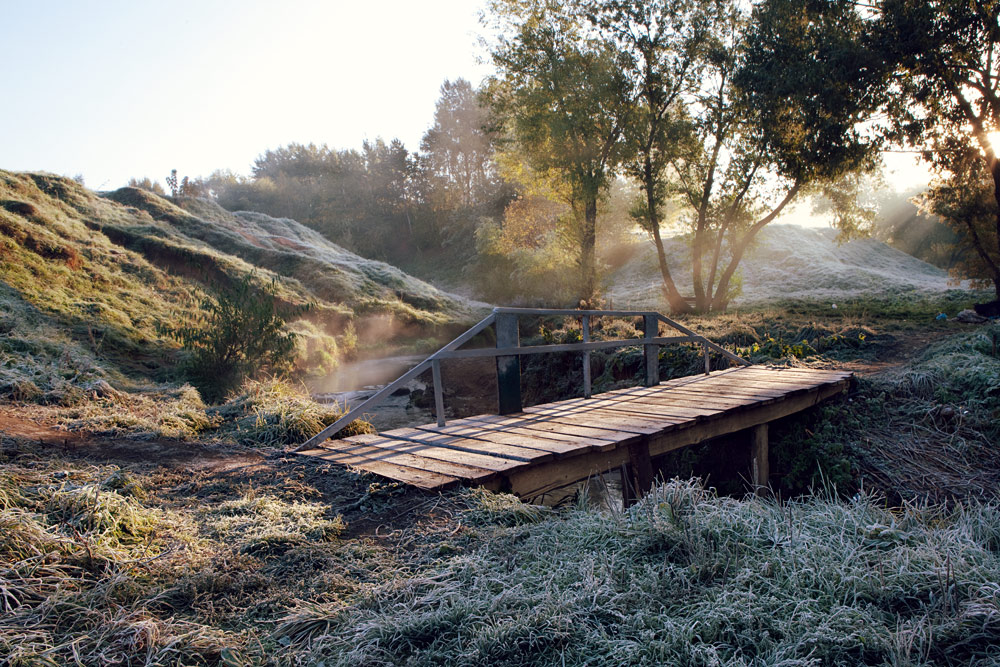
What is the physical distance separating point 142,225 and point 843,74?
20.0 meters

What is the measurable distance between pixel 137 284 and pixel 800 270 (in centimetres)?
2725

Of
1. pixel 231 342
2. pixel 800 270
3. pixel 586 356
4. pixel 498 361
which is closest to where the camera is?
pixel 498 361

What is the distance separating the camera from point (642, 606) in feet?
7.62

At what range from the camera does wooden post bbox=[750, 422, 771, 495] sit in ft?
21.4

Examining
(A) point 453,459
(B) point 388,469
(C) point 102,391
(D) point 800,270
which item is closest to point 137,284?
(C) point 102,391

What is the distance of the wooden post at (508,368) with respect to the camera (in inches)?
223

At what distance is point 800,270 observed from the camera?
27.8 m

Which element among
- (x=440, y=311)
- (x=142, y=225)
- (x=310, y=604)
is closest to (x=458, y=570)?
(x=310, y=604)

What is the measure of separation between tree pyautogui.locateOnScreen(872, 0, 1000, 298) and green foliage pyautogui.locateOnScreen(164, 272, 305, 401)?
1375 centimetres

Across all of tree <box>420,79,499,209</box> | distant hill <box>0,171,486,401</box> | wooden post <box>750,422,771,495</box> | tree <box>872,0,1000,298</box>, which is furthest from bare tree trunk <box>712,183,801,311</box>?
tree <box>420,79,499,209</box>

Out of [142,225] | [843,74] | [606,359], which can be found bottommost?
[606,359]

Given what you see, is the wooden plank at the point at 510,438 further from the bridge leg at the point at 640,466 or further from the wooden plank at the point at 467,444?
the bridge leg at the point at 640,466

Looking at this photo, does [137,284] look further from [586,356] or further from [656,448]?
[656,448]

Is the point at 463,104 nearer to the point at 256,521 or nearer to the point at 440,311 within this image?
the point at 440,311
